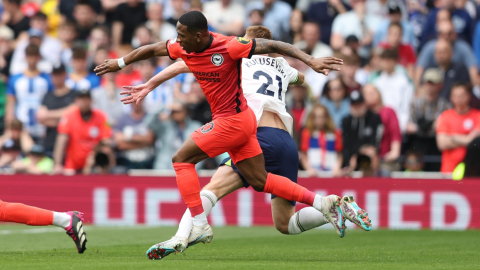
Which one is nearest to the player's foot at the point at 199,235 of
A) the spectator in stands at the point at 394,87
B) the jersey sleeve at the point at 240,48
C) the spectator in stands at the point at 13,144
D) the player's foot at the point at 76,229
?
the player's foot at the point at 76,229

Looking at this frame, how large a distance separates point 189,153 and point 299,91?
22.9 ft

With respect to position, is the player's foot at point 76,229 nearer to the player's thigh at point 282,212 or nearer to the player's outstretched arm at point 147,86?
the player's outstretched arm at point 147,86

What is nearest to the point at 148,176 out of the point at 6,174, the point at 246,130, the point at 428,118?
the point at 6,174

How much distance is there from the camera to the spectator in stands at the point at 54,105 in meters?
15.1

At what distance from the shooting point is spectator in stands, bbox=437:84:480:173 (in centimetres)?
1289

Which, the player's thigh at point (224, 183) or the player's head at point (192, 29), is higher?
the player's head at point (192, 29)

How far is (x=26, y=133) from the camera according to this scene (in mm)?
15078

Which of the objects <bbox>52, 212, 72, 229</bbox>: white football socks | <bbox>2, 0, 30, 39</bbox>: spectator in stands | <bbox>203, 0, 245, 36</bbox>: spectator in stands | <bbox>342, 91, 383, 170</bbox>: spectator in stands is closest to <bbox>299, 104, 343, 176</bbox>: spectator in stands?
<bbox>342, 91, 383, 170</bbox>: spectator in stands

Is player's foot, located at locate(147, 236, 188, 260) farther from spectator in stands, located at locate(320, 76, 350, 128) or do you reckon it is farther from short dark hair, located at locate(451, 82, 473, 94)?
short dark hair, located at locate(451, 82, 473, 94)

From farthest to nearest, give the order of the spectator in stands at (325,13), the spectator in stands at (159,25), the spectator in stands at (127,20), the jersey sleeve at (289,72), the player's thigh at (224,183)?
the spectator in stands at (127,20) < the spectator in stands at (159,25) < the spectator in stands at (325,13) < the jersey sleeve at (289,72) < the player's thigh at (224,183)

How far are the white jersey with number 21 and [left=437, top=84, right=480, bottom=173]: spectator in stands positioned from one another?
17.5ft

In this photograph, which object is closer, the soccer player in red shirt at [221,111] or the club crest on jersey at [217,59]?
the soccer player in red shirt at [221,111]

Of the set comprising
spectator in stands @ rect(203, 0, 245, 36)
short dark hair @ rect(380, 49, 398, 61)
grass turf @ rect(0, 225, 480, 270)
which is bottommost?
grass turf @ rect(0, 225, 480, 270)

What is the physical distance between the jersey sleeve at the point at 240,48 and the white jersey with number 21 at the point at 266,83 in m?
1.31
